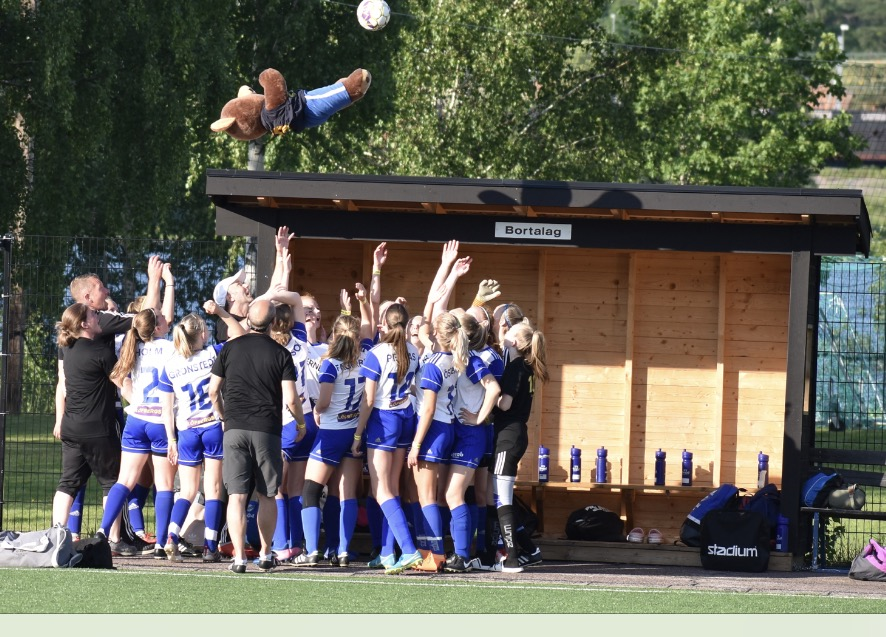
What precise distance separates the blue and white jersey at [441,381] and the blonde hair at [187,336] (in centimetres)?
166

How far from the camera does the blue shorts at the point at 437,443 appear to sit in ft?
30.1

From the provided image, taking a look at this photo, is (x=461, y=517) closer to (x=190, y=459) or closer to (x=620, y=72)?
(x=190, y=459)

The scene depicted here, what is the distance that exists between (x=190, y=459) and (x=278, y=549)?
3.02 feet

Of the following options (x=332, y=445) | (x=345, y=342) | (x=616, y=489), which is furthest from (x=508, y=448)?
(x=616, y=489)

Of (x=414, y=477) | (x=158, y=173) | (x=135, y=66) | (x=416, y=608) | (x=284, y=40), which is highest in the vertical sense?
(x=284, y=40)

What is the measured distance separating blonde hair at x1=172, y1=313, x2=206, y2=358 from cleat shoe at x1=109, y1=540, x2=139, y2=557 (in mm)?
1535

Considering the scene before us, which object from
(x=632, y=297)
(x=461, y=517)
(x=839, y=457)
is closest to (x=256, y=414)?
(x=461, y=517)

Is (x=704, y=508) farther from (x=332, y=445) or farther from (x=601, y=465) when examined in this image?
(x=332, y=445)

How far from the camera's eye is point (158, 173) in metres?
18.9

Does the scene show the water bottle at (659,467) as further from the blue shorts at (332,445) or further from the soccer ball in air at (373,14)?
the soccer ball in air at (373,14)

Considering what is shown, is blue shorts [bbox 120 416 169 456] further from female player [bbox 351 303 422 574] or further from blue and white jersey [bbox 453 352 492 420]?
blue and white jersey [bbox 453 352 492 420]

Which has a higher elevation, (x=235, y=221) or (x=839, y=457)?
(x=235, y=221)

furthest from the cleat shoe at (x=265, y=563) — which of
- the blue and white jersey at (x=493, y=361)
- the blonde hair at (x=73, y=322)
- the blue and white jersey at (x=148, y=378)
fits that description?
the blonde hair at (x=73, y=322)

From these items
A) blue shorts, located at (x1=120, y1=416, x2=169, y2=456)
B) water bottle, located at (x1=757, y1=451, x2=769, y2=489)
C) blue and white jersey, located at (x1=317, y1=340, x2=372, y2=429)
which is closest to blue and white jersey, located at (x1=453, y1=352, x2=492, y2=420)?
blue and white jersey, located at (x1=317, y1=340, x2=372, y2=429)
